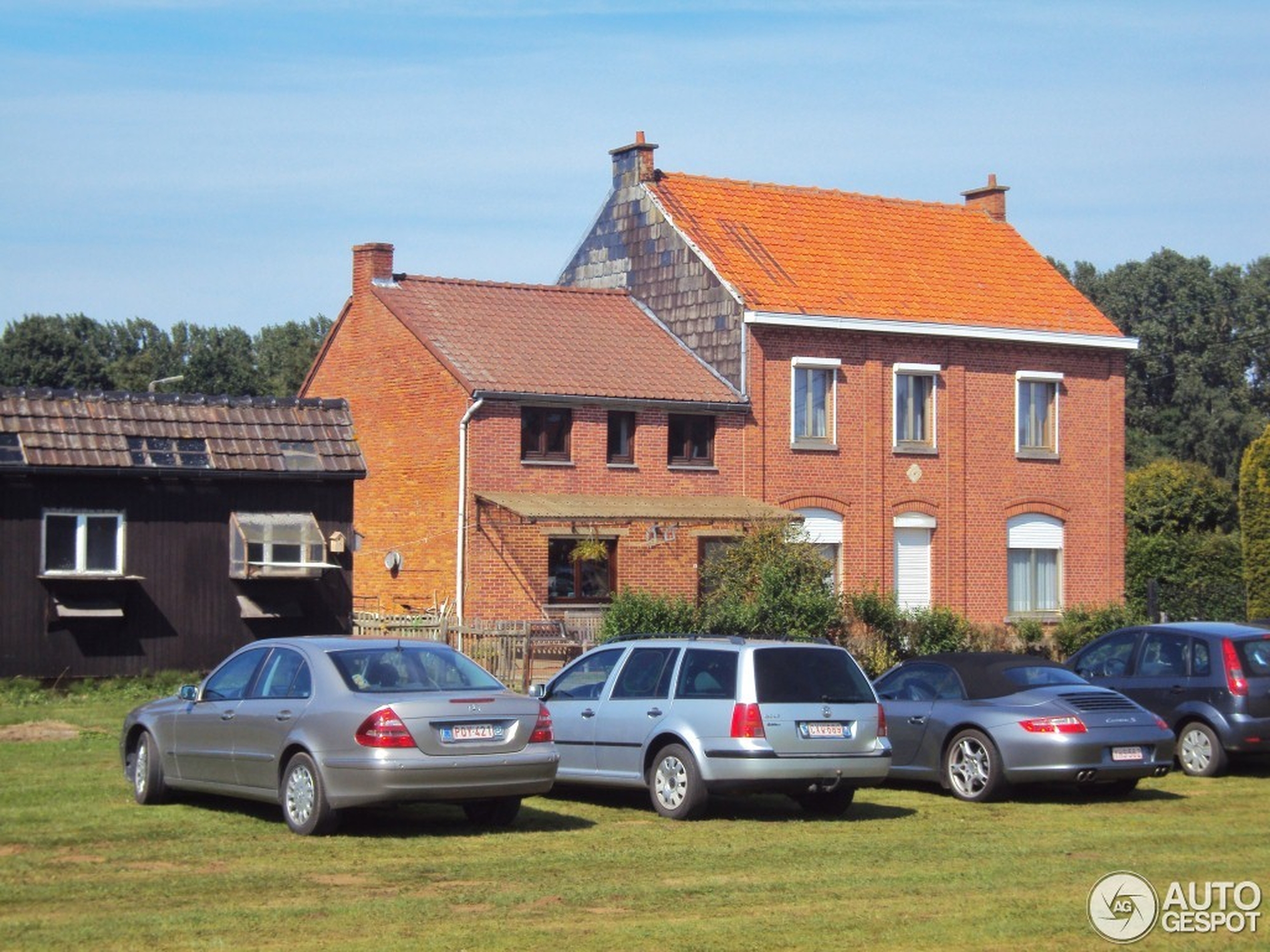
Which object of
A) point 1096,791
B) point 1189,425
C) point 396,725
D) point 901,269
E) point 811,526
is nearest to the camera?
point 396,725

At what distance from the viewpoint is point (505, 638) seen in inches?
1032

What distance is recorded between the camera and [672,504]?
116 feet

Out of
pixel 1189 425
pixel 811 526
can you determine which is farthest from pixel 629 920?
pixel 1189 425

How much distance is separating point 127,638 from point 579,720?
12.2m

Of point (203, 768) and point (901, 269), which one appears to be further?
point (901, 269)

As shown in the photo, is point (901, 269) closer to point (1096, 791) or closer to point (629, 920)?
point (1096, 791)

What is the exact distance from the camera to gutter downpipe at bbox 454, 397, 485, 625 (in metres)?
33.7

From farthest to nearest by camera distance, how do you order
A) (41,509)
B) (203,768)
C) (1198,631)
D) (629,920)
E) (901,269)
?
(901,269)
(41,509)
(1198,631)
(203,768)
(629,920)

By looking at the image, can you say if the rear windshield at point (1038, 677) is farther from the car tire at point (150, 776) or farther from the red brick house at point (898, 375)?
the red brick house at point (898, 375)

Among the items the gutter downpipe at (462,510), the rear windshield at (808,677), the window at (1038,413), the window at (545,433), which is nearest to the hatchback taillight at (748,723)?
the rear windshield at (808,677)

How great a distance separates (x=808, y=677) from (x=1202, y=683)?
18.5 feet

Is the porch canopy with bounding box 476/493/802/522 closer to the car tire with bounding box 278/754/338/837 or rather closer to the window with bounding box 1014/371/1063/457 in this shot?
the window with bounding box 1014/371/1063/457

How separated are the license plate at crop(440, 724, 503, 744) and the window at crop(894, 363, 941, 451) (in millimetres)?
26559

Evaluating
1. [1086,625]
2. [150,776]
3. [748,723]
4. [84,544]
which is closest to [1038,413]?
[1086,625]
